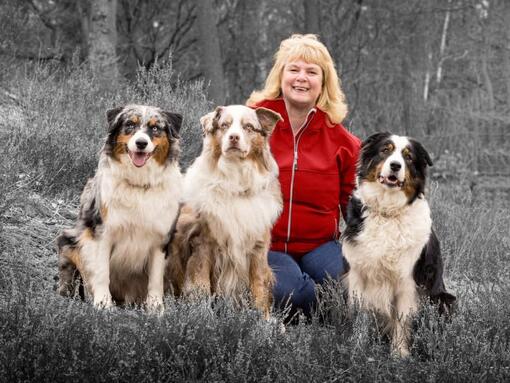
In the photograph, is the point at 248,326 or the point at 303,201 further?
the point at 303,201

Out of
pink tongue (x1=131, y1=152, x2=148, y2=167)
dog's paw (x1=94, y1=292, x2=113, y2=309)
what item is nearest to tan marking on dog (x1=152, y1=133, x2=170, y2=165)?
pink tongue (x1=131, y1=152, x2=148, y2=167)

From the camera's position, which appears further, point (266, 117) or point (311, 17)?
point (311, 17)

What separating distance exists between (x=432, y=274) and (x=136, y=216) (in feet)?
6.66

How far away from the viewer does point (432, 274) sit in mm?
4543

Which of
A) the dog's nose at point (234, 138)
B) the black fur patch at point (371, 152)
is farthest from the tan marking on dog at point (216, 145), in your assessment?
the black fur patch at point (371, 152)

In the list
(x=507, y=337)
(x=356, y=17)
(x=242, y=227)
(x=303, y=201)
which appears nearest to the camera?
(x=507, y=337)

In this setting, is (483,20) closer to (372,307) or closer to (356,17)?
(356,17)

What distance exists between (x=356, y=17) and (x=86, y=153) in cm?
1206

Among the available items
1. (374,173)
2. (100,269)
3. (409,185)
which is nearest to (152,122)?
(100,269)

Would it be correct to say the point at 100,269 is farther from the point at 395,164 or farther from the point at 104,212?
the point at 395,164

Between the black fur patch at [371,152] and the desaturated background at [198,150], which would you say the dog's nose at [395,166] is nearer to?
the black fur patch at [371,152]

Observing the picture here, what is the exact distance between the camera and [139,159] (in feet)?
14.6

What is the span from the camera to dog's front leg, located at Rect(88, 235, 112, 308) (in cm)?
452

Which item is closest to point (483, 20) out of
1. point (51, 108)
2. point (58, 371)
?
point (51, 108)
